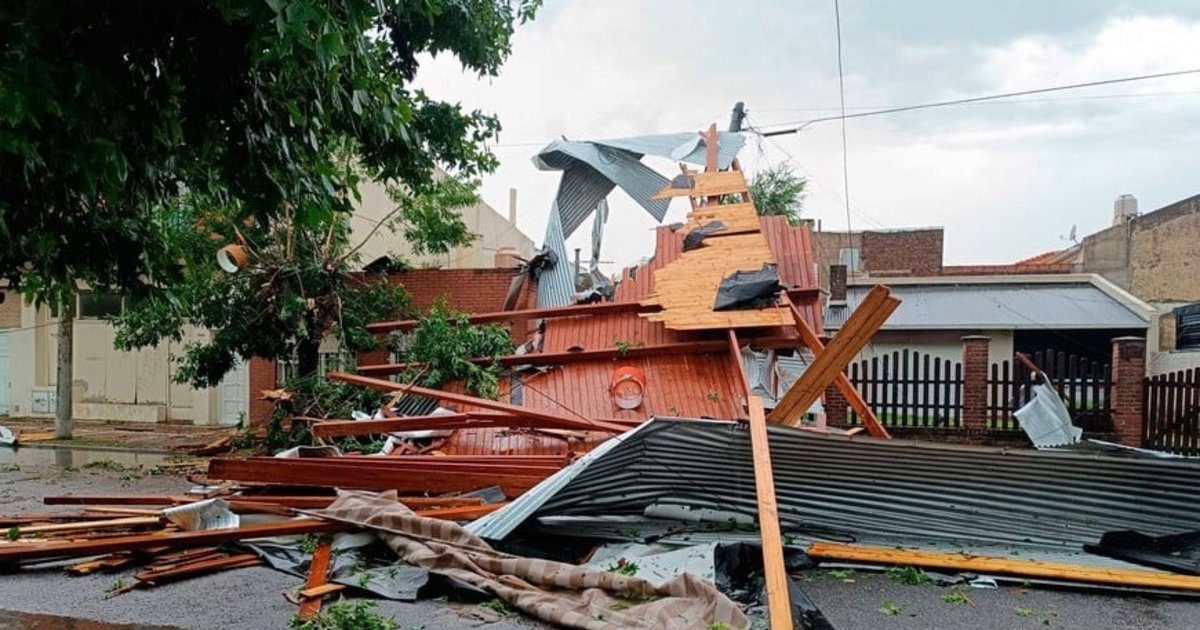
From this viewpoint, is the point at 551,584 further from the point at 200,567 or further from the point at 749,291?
the point at 749,291

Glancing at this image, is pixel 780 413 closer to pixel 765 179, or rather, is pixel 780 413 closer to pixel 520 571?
pixel 520 571

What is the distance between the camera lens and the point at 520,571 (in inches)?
170

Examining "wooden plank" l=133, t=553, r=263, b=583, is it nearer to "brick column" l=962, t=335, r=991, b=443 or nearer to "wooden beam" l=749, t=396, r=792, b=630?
"wooden beam" l=749, t=396, r=792, b=630

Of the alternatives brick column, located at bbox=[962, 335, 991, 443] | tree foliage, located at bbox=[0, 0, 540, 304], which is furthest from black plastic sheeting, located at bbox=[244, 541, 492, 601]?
brick column, located at bbox=[962, 335, 991, 443]

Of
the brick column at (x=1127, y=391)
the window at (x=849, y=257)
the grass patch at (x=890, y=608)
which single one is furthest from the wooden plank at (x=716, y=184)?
the window at (x=849, y=257)

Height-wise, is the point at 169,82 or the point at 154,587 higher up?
the point at 169,82

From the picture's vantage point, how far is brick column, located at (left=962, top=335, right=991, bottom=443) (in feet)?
34.7

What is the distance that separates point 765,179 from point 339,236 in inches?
518

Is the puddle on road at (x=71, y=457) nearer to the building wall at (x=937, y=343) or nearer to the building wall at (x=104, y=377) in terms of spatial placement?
the building wall at (x=104, y=377)

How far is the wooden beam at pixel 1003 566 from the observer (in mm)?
4332

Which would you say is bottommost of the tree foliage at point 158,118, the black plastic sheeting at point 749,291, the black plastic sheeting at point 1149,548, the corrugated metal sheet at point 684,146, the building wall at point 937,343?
the black plastic sheeting at point 1149,548

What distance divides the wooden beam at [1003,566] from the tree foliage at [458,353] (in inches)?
171

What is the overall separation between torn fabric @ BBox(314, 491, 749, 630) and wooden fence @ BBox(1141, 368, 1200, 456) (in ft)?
30.2

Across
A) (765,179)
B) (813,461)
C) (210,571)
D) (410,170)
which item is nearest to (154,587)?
(210,571)
